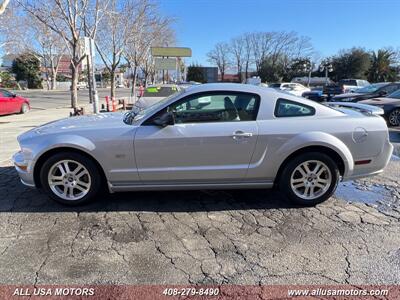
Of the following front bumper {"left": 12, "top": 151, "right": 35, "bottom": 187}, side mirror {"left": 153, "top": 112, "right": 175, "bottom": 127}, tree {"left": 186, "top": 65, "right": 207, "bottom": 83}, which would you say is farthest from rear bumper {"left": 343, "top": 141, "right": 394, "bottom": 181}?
tree {"left": 186, "top": 65, "right": 207, "bottom": 83}

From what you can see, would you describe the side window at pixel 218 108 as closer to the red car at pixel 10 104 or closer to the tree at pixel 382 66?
the red car at pixel 10 104

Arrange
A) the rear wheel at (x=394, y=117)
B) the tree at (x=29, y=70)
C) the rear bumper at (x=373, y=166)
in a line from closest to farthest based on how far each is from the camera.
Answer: the rear bumper at (x=373, y=166) → the rear wheel at (x=394, y=117) → the tree at (x=29, y=70)

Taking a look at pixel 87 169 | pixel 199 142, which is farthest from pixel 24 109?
pixel 199 142

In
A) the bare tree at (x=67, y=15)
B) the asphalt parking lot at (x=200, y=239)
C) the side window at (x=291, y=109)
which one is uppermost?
the bare tree at (x=67, y=15)

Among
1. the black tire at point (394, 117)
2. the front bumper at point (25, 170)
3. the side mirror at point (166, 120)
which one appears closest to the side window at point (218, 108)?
the side mirror at point (166, 120)

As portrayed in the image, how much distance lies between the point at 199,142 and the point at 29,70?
65404mm

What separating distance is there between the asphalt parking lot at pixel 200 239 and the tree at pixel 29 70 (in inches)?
2462

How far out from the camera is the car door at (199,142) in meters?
4.16

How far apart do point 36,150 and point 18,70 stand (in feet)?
214

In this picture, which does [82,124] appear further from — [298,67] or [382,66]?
[298,67]

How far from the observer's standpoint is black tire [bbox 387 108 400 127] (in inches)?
456

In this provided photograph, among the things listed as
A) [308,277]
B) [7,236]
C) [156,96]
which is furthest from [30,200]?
[156,96]

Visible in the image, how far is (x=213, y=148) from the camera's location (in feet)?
13.7

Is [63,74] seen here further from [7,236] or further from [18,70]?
[7,236]
